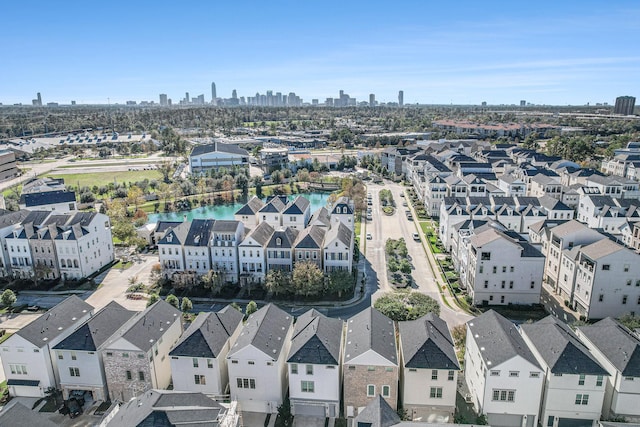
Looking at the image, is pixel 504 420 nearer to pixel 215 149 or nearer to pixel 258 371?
pixel 258 371

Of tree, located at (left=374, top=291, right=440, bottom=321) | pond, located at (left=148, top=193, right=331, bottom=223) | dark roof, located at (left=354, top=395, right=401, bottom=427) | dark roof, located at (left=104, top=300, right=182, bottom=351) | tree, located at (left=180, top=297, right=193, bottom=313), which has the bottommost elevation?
pond, located at (left=148, top=193, right=331, bottom=223)

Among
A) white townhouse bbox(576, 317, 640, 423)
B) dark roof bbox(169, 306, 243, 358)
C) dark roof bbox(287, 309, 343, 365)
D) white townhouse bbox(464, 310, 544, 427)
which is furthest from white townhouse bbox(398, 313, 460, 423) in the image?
dark roof bbox(169, 306, 243, 358)

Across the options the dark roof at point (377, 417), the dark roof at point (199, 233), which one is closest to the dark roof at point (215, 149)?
the dark roof at point (199, 233)

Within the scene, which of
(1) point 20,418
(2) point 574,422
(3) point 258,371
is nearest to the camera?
(1) point 20,418

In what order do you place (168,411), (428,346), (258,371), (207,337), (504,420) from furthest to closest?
1. (207,337)
2. (258,371)
3. (428,346)
4. (504,420)
5. (168,411)

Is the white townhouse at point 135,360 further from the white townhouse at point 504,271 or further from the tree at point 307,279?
the white townhouse at point 504,271

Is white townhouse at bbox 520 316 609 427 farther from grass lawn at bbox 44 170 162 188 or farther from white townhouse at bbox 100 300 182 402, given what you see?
grass lawn at bbox 44 170 162 188

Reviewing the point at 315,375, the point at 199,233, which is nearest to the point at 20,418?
the point at 315,375
